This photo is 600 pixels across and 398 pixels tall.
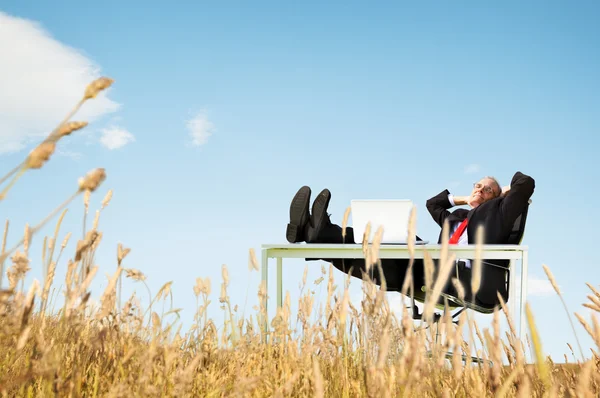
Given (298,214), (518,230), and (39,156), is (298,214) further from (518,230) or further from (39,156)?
(39,156)

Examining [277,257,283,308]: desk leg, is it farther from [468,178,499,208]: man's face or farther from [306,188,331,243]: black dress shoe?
[468,178,499,208]: man's face

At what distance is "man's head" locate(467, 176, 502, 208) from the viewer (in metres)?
4.96

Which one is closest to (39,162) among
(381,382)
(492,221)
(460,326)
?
(381,382)

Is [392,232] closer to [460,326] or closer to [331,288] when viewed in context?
[331,288]

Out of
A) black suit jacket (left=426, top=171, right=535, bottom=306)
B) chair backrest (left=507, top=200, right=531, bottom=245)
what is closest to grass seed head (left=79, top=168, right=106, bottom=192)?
black suit jacket (left=426, top=171, right=535, bottom=306)

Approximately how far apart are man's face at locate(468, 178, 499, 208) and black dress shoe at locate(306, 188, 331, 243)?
153cm

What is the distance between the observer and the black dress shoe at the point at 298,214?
422 centimetres

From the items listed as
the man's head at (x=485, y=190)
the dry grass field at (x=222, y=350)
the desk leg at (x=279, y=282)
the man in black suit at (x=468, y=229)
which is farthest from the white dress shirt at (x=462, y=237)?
the dry grass field at (x=222, y=350)

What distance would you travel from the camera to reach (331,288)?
1957 millimetres

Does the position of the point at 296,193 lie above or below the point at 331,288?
above

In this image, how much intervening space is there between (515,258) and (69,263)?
3.07 metres

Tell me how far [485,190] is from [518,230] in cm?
70

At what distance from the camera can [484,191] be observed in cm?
497

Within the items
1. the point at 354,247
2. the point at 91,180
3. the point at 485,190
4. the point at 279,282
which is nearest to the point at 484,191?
the point at 485,190
